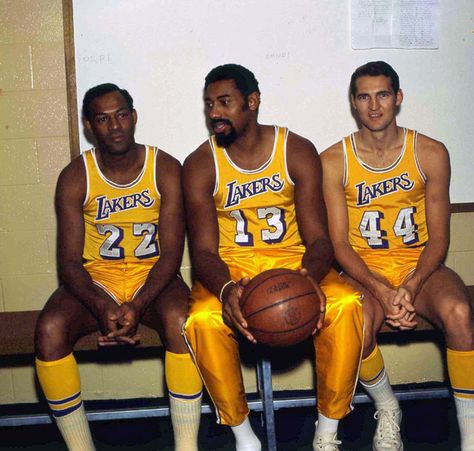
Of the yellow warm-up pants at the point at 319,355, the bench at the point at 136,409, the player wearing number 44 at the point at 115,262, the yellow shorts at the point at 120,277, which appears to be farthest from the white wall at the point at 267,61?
the yellow warm-up pants at the point at 319,355

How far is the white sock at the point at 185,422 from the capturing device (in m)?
2.36

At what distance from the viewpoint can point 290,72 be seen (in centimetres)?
308

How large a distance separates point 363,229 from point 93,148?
1336 mm

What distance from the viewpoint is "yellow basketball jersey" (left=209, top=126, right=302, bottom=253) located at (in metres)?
2.68

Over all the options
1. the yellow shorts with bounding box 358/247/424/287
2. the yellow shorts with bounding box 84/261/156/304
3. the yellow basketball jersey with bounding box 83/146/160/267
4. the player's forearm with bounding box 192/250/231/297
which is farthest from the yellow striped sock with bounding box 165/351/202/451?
the yellow shorts with bounding box 358/247/424/287

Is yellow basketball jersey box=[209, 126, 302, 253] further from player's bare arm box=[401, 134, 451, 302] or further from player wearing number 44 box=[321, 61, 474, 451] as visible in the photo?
player's bare arm box=[401, 134, 451, 302]

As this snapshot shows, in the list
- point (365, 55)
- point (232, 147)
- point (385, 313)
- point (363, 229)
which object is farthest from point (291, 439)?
point (365, 55)

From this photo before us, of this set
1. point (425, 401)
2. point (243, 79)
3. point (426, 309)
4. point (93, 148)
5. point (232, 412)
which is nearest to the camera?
point (232, 412)

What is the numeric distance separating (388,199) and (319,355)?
82 centimetres

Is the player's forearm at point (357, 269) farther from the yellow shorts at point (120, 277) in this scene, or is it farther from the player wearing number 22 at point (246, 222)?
the yellow shorts at point (120, 277)

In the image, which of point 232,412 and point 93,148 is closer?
point 232,412

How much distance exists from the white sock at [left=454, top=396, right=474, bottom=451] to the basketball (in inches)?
26.8

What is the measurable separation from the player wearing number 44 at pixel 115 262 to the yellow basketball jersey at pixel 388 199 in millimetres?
810

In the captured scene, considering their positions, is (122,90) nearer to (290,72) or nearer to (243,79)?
(243,79)
